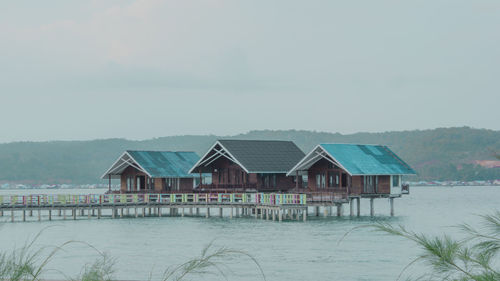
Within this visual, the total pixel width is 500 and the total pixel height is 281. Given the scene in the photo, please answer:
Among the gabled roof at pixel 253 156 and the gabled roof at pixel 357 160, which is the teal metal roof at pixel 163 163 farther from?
the gabled roof at pixel 357 160

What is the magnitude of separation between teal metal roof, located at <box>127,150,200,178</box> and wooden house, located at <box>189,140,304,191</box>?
2.84 metres

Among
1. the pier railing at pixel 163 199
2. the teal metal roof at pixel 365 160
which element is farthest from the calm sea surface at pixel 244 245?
the teal metal roof at pixel 365 160

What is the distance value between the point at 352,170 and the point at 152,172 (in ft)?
50.9

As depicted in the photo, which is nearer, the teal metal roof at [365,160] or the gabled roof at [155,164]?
the teal metal roof at [365,160]

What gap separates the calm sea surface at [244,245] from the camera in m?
24.9

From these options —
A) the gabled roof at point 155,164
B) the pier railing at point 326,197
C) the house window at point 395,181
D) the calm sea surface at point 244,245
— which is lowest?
the calm sea surface at point 244,245

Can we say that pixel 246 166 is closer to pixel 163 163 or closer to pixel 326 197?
pixel 326 197

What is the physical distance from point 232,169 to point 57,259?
2468cm

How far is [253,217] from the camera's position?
1999 inches

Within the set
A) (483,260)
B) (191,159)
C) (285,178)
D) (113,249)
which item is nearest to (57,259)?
(113,249)

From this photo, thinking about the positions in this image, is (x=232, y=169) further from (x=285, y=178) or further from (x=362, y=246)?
(x=362, y=246)

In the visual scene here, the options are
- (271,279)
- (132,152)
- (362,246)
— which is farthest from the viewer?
(132,152)

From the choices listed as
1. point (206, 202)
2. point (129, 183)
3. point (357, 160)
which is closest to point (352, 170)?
point (357, 160)

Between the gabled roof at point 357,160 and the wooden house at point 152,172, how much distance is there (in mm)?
10316
